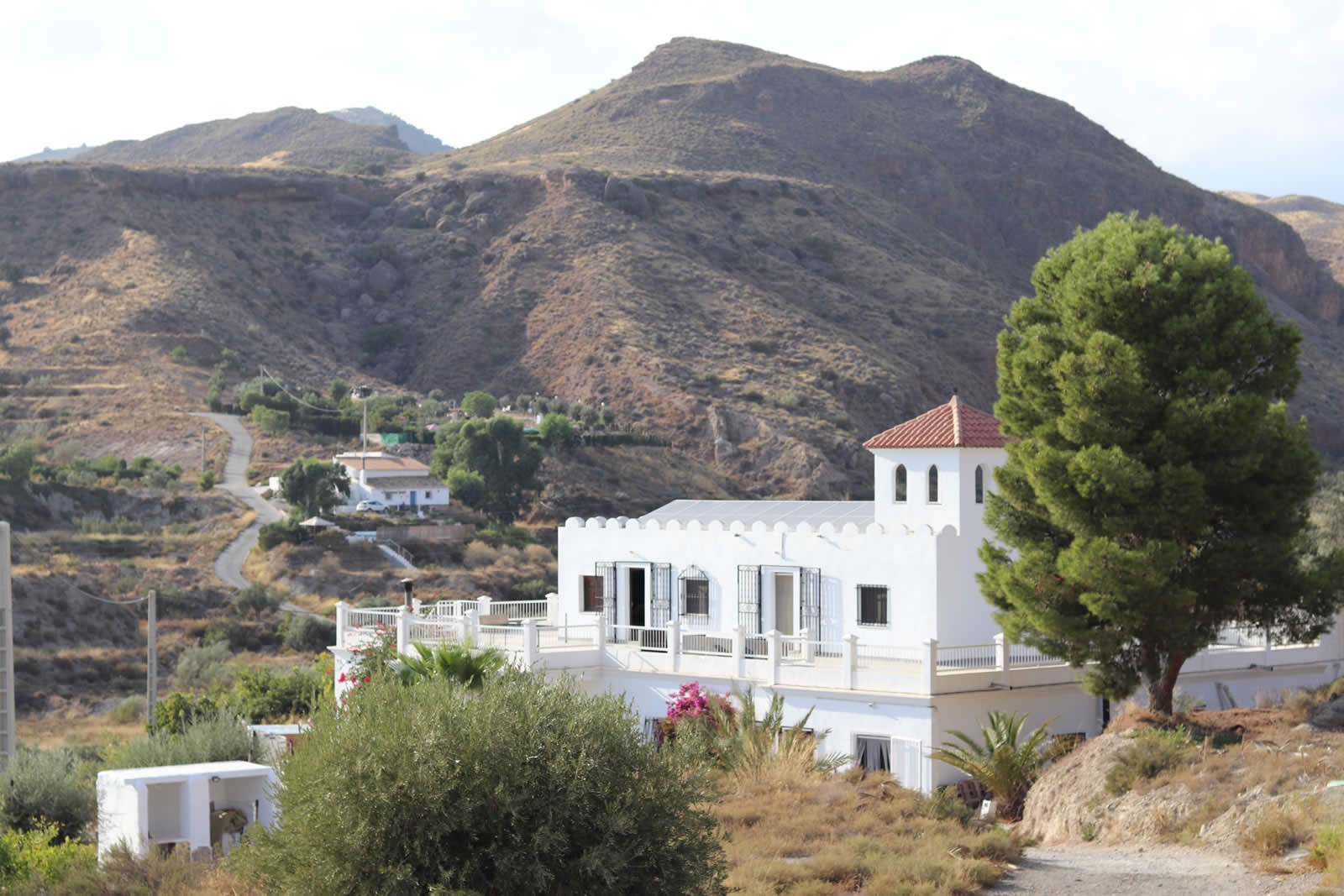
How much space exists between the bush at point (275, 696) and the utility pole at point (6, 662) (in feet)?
13.4

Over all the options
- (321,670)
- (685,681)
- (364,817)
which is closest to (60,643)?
(321,670)

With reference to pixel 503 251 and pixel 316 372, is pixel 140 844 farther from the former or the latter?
pixel 503 251

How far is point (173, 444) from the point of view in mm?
77375

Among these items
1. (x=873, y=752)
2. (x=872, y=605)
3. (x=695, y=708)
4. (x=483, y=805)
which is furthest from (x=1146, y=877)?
(x=872, y=605)

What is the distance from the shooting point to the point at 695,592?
2755cm

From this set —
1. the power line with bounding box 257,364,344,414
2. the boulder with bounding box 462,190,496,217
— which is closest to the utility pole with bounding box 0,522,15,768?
the power line with bounding box 257,364,344,414

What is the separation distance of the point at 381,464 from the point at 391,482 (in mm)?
2136

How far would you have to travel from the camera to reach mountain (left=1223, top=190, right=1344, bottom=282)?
15438 centimetres

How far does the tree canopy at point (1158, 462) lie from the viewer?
60.3 feet

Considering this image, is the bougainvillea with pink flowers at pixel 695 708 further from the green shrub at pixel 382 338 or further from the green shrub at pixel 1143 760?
the green shrub at pixel 382 338

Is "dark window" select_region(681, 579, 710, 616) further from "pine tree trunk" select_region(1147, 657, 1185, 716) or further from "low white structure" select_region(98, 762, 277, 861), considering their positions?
"low white structure" select_region(98, 762, 277, 861)

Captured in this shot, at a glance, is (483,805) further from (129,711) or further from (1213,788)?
(129,711)

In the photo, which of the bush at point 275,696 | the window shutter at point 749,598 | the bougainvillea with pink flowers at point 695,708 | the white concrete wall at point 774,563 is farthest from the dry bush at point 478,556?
the bougainvillea with pink flowers at point 695,708

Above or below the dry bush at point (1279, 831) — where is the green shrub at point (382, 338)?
above
